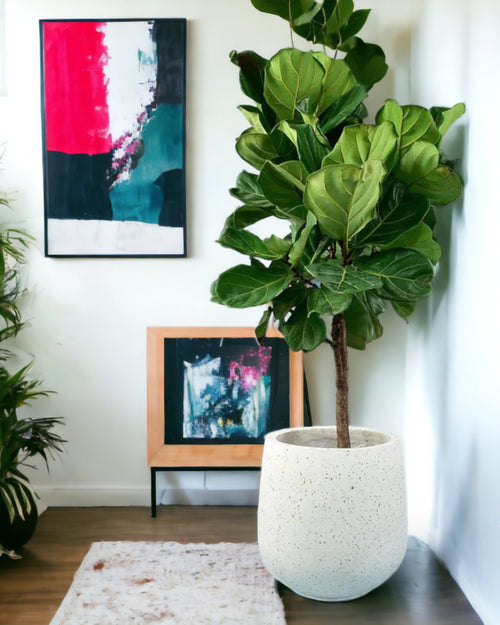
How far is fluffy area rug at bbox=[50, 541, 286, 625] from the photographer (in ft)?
5.32

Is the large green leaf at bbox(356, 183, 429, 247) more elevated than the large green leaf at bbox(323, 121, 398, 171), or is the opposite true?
the large green leaf at bbox(323, 121, 398, 171)

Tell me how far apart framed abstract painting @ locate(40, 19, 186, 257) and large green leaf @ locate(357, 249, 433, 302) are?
103cm

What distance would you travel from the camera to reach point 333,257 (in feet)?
5.64

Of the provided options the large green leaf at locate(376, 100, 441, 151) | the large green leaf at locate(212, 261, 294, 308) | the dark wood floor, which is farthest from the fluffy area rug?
the large green leaf at locate(376, 100, 441, 151)

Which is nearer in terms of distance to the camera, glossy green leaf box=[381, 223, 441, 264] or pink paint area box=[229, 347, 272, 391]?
glossy green leaf box=[381, 223, 441, 264]

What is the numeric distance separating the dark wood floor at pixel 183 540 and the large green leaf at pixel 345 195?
0.95m

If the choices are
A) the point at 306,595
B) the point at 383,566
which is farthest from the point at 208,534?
the point at 383,566

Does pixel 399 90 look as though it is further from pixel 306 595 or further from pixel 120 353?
pixel 306 595

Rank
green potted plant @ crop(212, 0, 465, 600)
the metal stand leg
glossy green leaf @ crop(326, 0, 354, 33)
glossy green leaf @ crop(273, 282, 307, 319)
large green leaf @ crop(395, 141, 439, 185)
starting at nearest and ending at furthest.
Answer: green potted plant @ crop(212, 0, 465, 600), large green leaf @ crop(395, 141, 439, 185), glossy green leaf @ crop(273, 282, 307, 319), glossy green leaf @ crop(326, 0, 354, 33), the metal stand leg

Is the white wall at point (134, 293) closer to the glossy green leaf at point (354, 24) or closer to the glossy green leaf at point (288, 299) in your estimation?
the glossy green leaf at point (354, 24)

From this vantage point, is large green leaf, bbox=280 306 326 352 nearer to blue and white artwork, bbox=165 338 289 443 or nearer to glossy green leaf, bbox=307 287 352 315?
glossy green leaf, bbox=307 287 352 315

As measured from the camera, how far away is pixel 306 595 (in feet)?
5.69

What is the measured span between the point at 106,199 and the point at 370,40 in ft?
3.73

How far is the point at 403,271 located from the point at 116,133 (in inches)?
53.0
